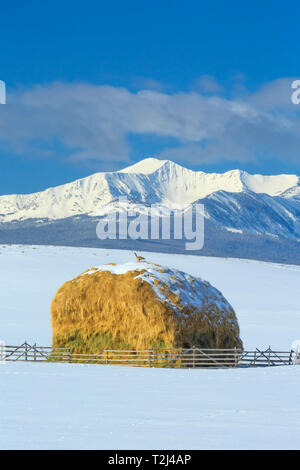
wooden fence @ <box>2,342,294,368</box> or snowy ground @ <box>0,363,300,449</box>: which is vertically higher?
wooden fence @ <box>2,342,294,368</box>

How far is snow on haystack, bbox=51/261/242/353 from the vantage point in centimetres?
2995

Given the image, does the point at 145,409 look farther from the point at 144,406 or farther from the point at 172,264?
the point at 172,264

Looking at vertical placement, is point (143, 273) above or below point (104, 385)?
above

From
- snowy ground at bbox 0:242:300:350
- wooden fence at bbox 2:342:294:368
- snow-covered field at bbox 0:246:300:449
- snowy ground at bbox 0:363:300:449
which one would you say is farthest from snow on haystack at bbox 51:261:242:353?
snowy ground at bbox 0:242:300:350

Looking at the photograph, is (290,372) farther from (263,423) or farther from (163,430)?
(163,430)

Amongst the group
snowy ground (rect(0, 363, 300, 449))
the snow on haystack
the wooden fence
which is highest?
the snow on haystack

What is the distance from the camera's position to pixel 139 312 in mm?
30016

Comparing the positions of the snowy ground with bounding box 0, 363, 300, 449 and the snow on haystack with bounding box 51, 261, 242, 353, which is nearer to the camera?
the snowy ground with bounding box 0, 363, 300, 449

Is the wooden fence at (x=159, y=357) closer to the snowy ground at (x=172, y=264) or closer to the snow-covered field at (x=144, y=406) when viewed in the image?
the snow-covered field at (x=144, y=406)

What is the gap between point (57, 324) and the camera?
1249 inches

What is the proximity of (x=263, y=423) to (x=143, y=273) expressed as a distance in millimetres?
14362

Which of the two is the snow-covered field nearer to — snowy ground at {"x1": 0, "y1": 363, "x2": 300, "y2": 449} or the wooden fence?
snowy ground at {"x1": 0, "y1": 363, "x2": 300, "y2": 449}

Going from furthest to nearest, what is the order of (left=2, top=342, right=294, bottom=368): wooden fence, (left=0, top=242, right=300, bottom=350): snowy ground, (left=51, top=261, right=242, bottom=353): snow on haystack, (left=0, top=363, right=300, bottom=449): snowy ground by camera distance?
(left=0, top=242, right=300, bottom=350): snowy ground < (left=51, top=261, right=242, bottom=353): snow on haystack < (left=2, top=342, right=294, bottom=368): wooden fence < (left=0, top=363, right=300, bottom=449): snowy ground

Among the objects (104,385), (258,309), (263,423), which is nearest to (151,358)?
(104,385)
